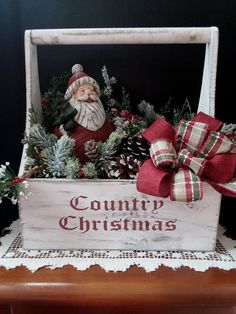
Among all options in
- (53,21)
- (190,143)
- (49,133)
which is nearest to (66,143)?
(49,133)

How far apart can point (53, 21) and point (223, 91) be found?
400 mm

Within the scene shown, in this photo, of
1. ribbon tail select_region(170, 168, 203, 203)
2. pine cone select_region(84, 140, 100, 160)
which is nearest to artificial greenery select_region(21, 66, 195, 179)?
pine cone select_region(84, 140, 100, 160)

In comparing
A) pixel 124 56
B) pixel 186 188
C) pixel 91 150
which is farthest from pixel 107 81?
pixel 186 188

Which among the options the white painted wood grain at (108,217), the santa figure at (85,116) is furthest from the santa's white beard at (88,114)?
the white painted wood grain at (108,217)

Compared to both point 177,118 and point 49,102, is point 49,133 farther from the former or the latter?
point 177,118

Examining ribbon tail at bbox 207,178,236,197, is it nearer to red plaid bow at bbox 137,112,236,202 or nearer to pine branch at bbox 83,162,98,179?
red plaid bow at bbox 137,112,236,202

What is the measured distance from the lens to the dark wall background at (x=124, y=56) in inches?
28.4

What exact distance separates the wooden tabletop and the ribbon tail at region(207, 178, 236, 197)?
121 millimetres

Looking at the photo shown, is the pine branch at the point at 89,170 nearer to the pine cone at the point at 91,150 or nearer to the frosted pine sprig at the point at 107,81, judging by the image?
the pine cone at the point at 91,150

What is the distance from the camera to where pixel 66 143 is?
0.51m

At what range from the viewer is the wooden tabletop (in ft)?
1.56

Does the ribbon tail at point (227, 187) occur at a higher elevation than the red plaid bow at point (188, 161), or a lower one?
lower

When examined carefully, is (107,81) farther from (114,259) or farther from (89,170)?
(114,259)

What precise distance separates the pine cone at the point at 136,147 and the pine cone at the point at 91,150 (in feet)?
0.24
